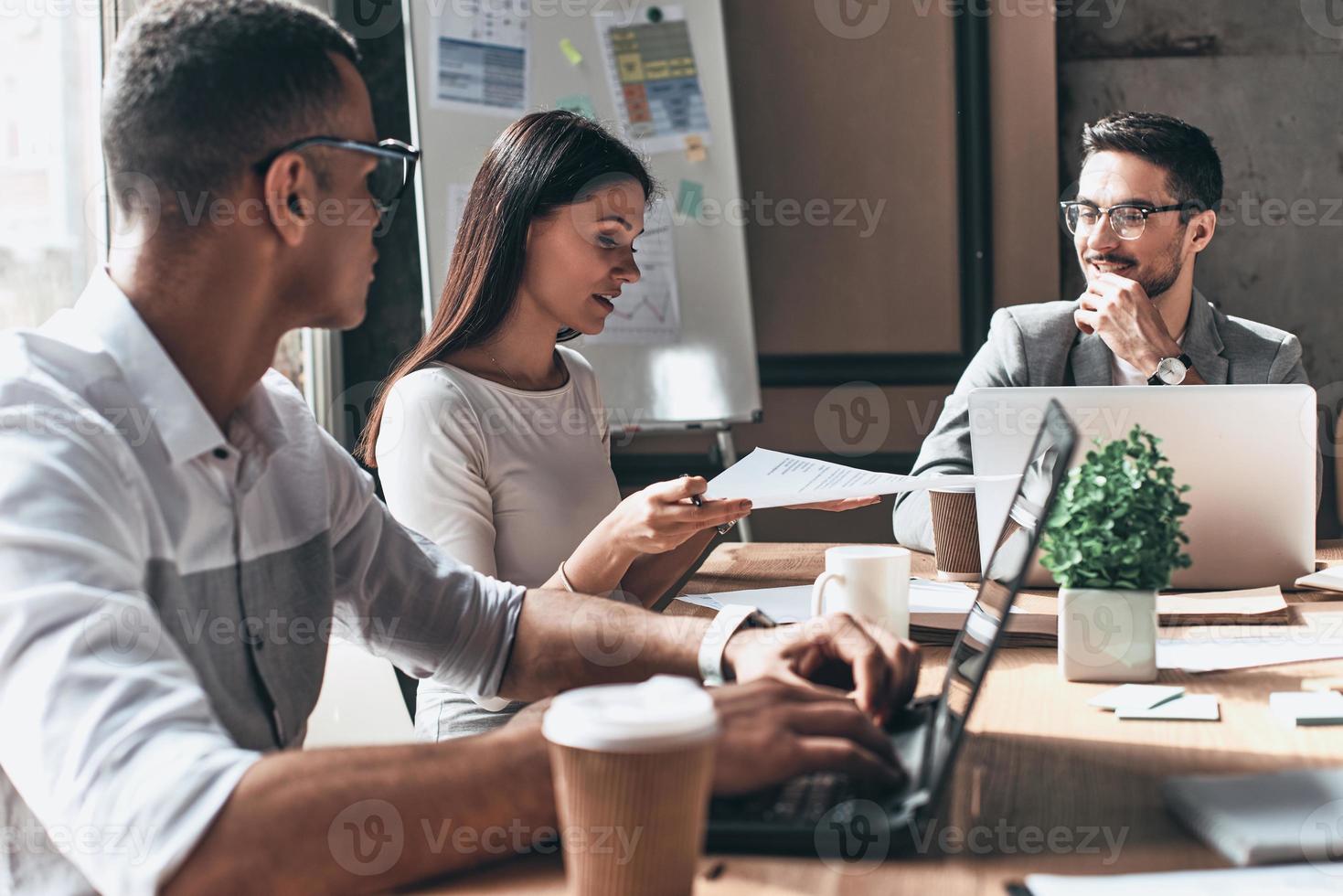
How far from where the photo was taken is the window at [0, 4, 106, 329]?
79.6 inches

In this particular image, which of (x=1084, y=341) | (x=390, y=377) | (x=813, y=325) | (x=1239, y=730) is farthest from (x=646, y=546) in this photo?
(x=813, y=325)

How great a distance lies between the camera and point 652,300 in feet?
9.78

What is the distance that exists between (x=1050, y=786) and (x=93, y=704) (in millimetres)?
624

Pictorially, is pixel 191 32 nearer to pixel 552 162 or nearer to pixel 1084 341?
pixel 552 162

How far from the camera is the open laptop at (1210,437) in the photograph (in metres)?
1.42

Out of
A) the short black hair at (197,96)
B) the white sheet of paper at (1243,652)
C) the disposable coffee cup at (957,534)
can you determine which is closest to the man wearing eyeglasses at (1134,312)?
the disposable coffee cup at (957,534)

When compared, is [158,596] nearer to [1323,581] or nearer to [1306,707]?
[1306,707]

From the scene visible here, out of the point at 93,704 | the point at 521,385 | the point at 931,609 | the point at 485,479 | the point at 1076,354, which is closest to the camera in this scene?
the point at 93,704

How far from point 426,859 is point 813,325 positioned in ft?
8.78

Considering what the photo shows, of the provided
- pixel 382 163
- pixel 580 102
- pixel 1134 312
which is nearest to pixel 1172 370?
pixel 1134 312

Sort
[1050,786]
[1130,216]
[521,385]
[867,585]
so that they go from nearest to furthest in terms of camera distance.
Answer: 1. [1050,786]
2. [867,585]
3. [521,385]
4. [1130,216]

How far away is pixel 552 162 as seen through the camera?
5.69 ft

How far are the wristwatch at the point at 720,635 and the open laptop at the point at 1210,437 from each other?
1.33ft

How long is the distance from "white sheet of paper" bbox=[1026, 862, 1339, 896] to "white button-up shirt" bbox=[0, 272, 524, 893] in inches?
18.3
